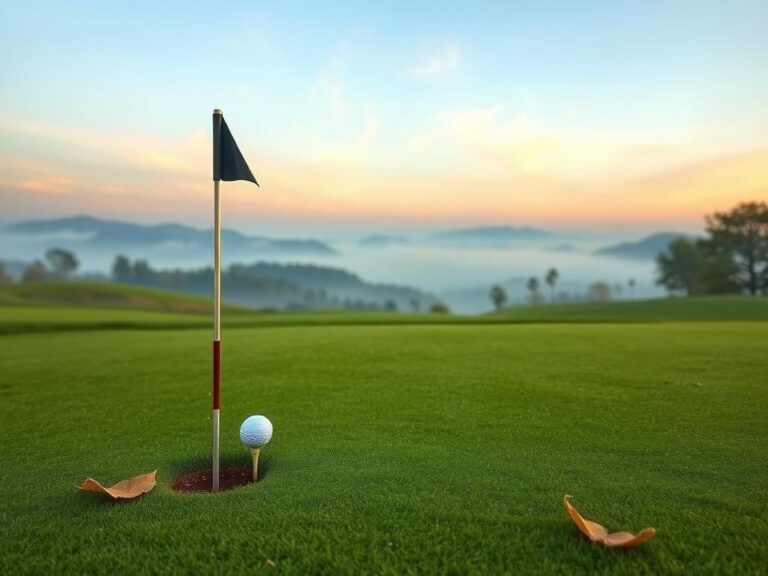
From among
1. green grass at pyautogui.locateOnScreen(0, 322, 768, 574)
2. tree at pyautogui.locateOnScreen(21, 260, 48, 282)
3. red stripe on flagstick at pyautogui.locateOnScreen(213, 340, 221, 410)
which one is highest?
tree at pyautogui.locateOnScreen(21, 260, 48, 282)

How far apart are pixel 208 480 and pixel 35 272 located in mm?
109554

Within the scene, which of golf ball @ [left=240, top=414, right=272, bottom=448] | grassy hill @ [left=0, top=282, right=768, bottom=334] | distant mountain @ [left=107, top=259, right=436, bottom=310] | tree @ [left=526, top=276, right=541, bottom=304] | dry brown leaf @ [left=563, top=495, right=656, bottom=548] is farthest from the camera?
distant mountain @ [left=107, top=259, right=436, bottom=310]

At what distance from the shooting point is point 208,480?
4.05 metres

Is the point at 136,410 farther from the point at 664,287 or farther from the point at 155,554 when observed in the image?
the point at 664,287

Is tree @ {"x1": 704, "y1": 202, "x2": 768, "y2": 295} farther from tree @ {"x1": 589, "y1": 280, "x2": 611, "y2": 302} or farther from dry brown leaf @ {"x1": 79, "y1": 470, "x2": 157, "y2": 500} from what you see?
dry brown leaf @ {"x1": 79, "y1": 470, "x2": 157, "y2": 500}

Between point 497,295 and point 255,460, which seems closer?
point 255,460

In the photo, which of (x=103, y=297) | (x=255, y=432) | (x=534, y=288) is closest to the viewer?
(x=255, y=432)

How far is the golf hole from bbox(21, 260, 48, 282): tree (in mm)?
102508

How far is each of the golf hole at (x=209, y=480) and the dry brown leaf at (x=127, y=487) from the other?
26 centimetres

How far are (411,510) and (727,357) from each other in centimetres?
792

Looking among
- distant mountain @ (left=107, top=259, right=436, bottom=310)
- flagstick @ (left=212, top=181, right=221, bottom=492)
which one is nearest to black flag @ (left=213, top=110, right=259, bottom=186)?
flagstick @ (left=212, top=181, right=221, bottom=492)

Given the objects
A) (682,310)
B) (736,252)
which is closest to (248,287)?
(736,252)

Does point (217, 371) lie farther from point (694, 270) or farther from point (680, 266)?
point (680, 266)

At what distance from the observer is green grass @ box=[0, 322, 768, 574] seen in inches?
104
